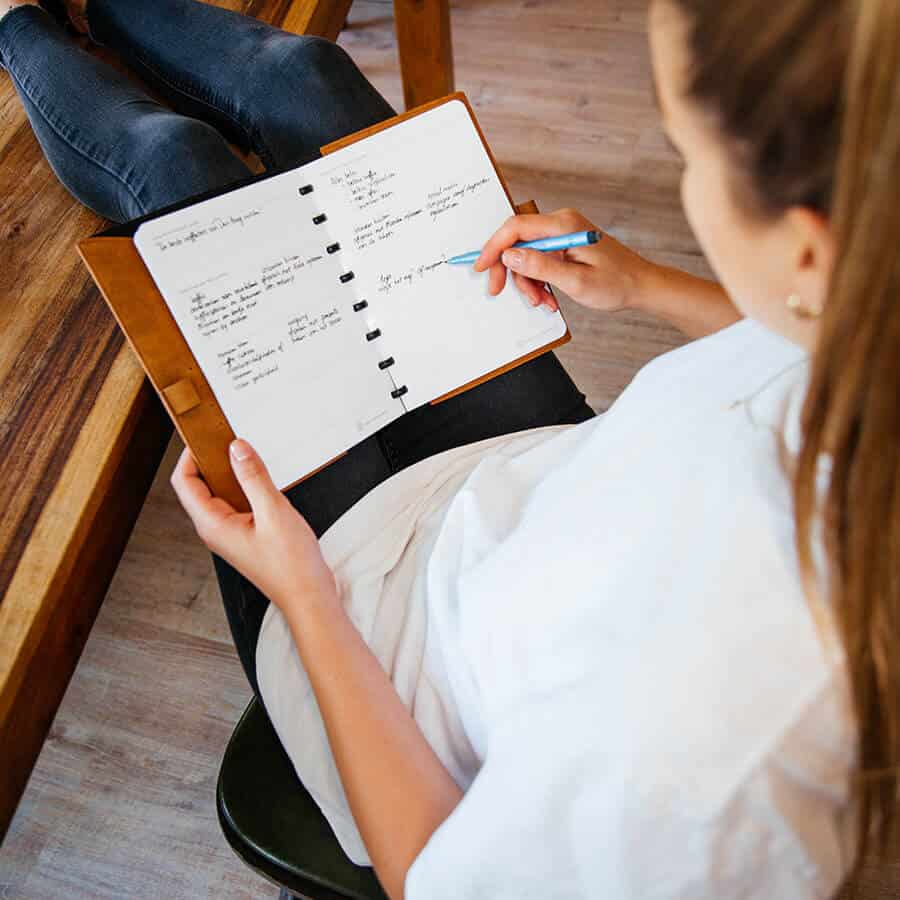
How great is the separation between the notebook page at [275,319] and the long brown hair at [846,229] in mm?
411

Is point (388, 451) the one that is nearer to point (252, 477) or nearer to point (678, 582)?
point (252, 477)

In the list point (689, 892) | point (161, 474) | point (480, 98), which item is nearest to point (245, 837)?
point (689, 892)

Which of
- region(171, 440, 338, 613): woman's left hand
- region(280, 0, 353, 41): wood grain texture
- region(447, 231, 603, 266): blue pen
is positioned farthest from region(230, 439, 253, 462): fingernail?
region(280, 0, 353, 41): wood grain texture

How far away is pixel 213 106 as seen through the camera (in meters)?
0.98

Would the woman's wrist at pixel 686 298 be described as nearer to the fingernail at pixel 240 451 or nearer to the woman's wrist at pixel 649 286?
the woman's wrist at pixel 649 286

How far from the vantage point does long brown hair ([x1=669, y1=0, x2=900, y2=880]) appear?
33 cm

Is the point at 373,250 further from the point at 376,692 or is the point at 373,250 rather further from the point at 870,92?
the point at 870,92

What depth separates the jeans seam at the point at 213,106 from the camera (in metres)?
0.97

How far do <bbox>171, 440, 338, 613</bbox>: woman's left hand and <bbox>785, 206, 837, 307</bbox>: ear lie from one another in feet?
1.34

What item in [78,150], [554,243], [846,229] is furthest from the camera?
[78,150]

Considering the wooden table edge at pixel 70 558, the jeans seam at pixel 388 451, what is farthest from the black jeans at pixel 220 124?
the wooden table edge at pixel 70 558

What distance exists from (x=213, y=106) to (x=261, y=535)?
0.56 metres

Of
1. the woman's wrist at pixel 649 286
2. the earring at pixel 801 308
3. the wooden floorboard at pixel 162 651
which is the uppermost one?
the earring at pixel 801 308

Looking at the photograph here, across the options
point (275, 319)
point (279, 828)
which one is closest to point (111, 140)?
point (275, 319)
